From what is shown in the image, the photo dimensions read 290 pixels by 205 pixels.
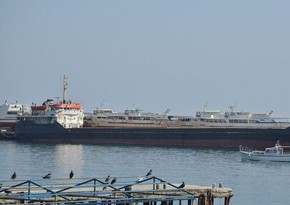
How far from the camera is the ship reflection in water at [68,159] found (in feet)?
219

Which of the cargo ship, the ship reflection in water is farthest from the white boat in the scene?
the ship reflection in water

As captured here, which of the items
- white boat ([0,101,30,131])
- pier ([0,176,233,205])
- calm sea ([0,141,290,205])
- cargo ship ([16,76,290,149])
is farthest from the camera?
white boat ([0,101,30,131])

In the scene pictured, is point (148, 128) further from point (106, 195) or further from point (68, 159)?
point (106, 195)

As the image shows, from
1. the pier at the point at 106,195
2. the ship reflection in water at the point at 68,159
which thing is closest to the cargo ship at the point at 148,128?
the ship reflection in water at the point at 68,159

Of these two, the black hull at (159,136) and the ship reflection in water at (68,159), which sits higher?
the black hull at (159,136)

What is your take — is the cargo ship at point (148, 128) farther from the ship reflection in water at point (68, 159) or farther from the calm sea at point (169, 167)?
the ship reflection in water at point (68, 159)

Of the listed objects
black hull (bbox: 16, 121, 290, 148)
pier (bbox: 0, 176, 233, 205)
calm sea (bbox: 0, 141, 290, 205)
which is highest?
black hull (bbox: 16, 121, 290, 148)

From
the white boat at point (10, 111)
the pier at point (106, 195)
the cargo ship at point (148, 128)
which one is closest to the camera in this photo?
the pier at point (106, 195)

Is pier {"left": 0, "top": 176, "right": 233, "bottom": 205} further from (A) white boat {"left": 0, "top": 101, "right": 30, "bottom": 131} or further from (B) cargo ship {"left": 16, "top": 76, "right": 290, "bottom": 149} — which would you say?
(A) white boat {"left": 0, "top": 101, "right": 30, "bottom": 131}

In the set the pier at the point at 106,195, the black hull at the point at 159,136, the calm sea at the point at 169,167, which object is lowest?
the calm sea at the point at 169,167

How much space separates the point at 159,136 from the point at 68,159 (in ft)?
95.8

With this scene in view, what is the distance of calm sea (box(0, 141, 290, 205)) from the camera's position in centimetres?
5559

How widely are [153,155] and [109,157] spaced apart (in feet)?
18.7

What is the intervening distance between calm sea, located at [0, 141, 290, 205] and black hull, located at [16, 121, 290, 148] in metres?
3.63
